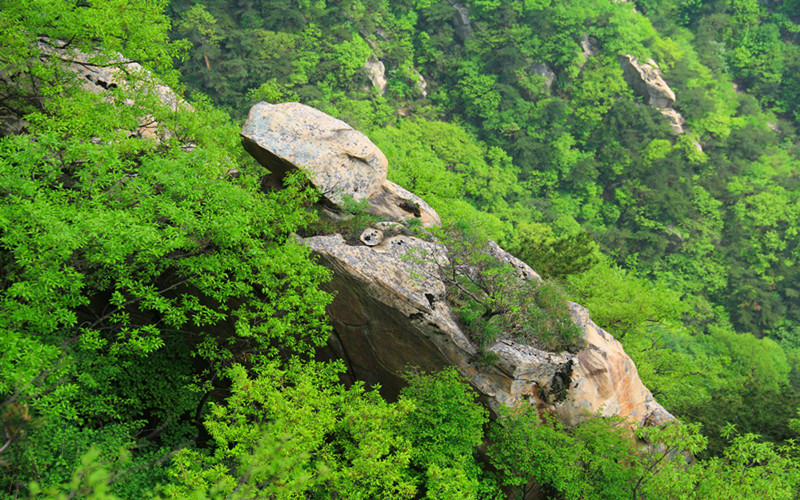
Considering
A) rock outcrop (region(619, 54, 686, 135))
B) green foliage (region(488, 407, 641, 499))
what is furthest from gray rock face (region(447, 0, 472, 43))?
green foliage (region(488, 407, 641, 499))

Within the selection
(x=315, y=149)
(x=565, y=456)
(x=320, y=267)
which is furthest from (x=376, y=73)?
(x=565, y=456)

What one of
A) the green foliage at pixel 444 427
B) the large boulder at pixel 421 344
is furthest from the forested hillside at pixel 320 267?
the large boulder at pixel 421 344

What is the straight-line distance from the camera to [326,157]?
63.1 feet

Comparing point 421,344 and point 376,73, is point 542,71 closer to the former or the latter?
point 376,73

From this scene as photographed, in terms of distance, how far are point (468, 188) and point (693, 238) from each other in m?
48.3

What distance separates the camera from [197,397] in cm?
1644

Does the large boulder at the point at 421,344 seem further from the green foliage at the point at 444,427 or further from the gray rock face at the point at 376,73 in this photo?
the gray rock face at the point at 376,73

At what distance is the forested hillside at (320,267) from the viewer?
12.0m

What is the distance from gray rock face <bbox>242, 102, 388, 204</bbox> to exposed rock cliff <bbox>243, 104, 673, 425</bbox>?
103cm

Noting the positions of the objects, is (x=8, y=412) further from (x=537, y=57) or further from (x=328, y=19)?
(x=537, y=57)

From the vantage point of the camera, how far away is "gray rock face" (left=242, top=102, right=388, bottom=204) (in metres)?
18.7

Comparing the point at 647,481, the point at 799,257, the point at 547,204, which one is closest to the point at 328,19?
the point at 547,204

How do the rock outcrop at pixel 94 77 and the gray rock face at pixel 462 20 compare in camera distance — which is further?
the gray rock face at pixel 462 20

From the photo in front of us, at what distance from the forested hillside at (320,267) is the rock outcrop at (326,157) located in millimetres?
1419
